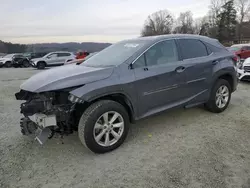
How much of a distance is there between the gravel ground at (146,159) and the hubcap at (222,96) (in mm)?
482

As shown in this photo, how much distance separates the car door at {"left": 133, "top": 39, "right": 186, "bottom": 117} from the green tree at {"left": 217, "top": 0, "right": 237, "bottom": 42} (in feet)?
169

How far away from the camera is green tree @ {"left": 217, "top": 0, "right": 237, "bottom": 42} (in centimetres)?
4978

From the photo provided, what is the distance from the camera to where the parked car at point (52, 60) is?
19.5 meters

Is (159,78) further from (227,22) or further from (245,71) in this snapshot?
(227,22)

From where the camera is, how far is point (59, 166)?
9.60ft

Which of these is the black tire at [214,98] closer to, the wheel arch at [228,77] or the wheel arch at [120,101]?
the wheel arch at [228,77]

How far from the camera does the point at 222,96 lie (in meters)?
4.73

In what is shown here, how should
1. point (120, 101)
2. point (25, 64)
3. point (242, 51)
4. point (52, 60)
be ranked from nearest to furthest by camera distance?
point (120, 101) < point (242, 51) < point (52, 60) < point (25, 64)

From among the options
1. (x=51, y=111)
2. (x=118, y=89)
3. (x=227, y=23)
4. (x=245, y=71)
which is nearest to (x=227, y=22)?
(x=227, y=23)

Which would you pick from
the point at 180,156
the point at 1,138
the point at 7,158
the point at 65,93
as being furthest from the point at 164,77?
the point at 1,138

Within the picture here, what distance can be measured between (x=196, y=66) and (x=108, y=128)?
2.06m

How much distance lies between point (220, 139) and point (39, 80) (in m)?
2.94

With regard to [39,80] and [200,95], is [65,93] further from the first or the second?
[200,95]

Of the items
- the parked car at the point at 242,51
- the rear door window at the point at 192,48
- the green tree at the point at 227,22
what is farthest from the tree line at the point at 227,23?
the rear door window at the point at 192,48
